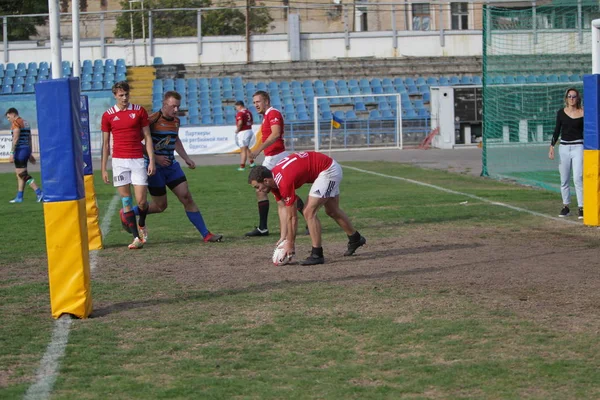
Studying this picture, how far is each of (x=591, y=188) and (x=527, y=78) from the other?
11205 millimetres

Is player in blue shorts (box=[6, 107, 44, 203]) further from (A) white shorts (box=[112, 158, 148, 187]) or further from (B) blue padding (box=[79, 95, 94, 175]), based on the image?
(A) white shorts (box=[112, 158, 148, 187])

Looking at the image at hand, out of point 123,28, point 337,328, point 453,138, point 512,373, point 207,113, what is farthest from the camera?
point 123,28

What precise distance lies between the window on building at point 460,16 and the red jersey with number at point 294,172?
41813 millimetres

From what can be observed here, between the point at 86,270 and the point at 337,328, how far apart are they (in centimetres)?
221

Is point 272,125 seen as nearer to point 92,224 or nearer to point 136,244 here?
point 136,244

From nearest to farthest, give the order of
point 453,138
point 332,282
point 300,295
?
point 300,295
point 332,282
point 453,138

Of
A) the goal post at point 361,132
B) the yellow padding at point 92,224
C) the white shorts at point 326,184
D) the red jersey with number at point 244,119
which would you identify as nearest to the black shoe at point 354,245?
the white shorts at point 326,184

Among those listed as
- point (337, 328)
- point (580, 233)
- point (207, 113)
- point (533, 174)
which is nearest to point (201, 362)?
point (337, 328)

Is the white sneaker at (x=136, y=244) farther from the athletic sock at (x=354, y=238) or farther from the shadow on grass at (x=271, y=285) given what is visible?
the athletic sock at (x=354, y=238)

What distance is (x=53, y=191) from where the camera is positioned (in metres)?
7.81

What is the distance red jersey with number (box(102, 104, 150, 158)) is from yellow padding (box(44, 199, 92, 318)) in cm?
381

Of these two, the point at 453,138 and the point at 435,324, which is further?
the point at 453,138

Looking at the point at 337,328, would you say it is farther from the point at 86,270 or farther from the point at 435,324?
the point at 86,270

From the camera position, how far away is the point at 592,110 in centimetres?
1320
